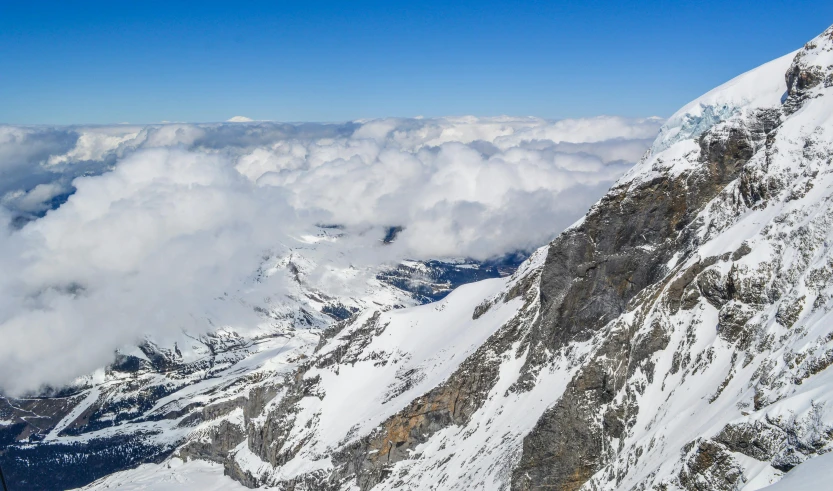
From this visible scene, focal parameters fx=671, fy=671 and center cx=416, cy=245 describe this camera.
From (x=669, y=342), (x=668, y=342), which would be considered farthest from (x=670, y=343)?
(x=668, y=342)

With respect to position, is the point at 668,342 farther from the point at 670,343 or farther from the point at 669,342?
Result: the point at 670,343

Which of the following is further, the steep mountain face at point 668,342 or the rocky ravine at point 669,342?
the steep mountain face at point 668,342

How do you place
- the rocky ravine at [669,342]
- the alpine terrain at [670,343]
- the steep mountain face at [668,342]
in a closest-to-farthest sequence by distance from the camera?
the alpine terrain at [670,343], the rocky ravine at [669,342], the steep mountain face at [668,342]

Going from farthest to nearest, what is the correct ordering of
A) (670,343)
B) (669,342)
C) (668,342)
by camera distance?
(668,342) < (669,342) < (670,343)

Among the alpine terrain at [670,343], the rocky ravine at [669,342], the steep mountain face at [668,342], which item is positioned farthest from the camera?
the steep mountain face at [668,342]

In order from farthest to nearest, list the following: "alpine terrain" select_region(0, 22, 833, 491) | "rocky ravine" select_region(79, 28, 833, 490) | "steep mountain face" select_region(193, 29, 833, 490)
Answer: "steep mountain face" select_region(193, 29, 833, 490) → "rocky ravine" select_region(79, 28, 833, 490) → "alpine terrain" select_region(0, 22, 833, 491)

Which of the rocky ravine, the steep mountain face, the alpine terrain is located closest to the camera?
the alpine terrain

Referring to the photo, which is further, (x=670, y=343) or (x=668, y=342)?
(x=668, y=342)

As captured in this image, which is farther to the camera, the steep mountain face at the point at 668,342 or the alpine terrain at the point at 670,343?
the steep mountain face at the point at 668,342
